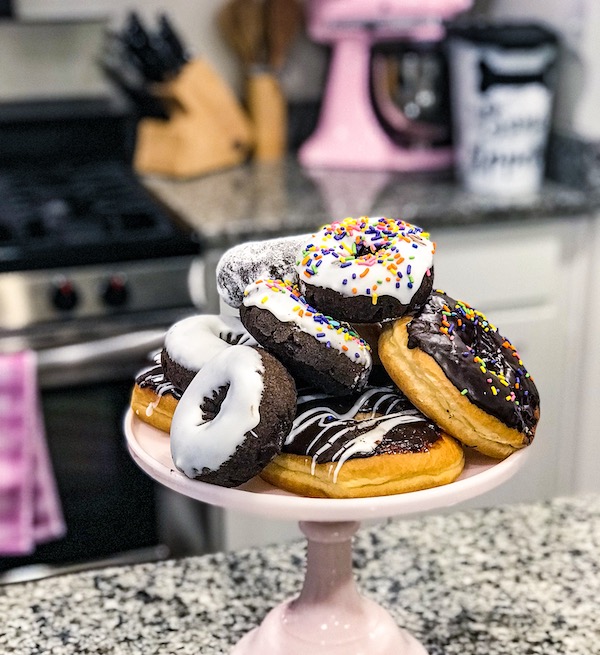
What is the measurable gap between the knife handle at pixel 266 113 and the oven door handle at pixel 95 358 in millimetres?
827

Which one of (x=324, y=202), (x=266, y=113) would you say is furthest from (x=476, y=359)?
(x=266, y=113)

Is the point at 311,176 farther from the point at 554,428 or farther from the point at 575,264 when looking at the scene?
the point at 554,428

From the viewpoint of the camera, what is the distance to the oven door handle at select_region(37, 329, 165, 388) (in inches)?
67.7

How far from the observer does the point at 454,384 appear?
2.35ft

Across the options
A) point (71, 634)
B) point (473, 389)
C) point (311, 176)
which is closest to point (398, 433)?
point (473, 389)

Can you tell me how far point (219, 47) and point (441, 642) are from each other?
1.92 m

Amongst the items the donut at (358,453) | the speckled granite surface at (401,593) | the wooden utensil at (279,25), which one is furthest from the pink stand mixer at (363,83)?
the donut at (358,453)

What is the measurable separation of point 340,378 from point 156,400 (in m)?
0.17

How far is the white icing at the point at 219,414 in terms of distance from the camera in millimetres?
652

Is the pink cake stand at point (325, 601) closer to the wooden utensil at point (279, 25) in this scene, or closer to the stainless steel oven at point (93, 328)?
the stainless steel oven at point (93, 328)

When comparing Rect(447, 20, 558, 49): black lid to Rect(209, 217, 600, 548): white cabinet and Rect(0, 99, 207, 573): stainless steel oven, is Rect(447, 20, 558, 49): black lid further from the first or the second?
Rect(0, 99, 207, 573): stainless steel oven

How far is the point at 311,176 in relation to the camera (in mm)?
2254

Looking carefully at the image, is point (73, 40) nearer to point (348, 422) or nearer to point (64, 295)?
point (64, 295)

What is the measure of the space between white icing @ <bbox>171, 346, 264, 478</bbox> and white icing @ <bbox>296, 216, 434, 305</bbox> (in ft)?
0.29
